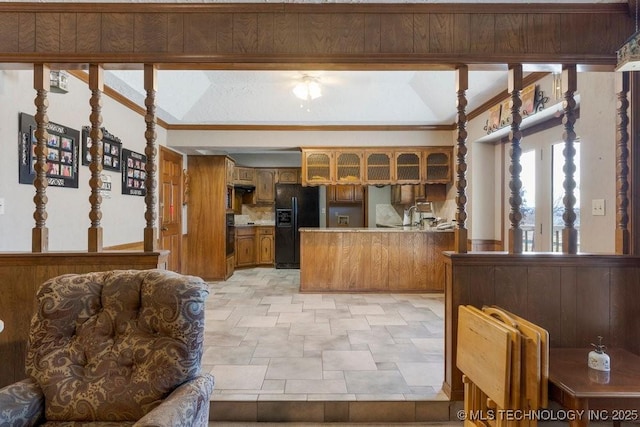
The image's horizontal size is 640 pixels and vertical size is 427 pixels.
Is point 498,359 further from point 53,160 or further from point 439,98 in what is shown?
point 439,98

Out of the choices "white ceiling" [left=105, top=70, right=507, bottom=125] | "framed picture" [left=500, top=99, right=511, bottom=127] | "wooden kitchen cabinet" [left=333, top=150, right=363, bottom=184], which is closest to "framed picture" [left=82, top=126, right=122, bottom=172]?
"white ceiling" [left=105, top=70, right=507, bottom=125]

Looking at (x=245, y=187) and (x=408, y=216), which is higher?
(x=245, y=187)

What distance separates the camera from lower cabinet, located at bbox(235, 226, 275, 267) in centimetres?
713

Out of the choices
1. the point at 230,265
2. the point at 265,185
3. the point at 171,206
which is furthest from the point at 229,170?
the point at 230,265

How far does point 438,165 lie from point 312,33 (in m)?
3.93

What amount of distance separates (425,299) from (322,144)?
2.82 meters

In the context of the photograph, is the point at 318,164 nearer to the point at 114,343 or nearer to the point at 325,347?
the point at 325,347

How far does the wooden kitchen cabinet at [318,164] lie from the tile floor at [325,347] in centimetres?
191

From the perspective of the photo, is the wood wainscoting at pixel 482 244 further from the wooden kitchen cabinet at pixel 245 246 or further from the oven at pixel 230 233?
the wooden kitchen cabinet at pixel 245 246

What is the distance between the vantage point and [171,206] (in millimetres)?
5254

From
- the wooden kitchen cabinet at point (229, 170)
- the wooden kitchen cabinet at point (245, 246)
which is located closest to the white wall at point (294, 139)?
the wooden kitchen cabinet at point (229, 170)

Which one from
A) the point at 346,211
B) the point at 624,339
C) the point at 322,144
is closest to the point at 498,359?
the point at 624,339

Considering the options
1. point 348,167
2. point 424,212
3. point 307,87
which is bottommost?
point 424,212

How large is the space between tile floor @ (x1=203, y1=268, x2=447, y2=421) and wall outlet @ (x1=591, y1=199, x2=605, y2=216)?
5.21 feet
